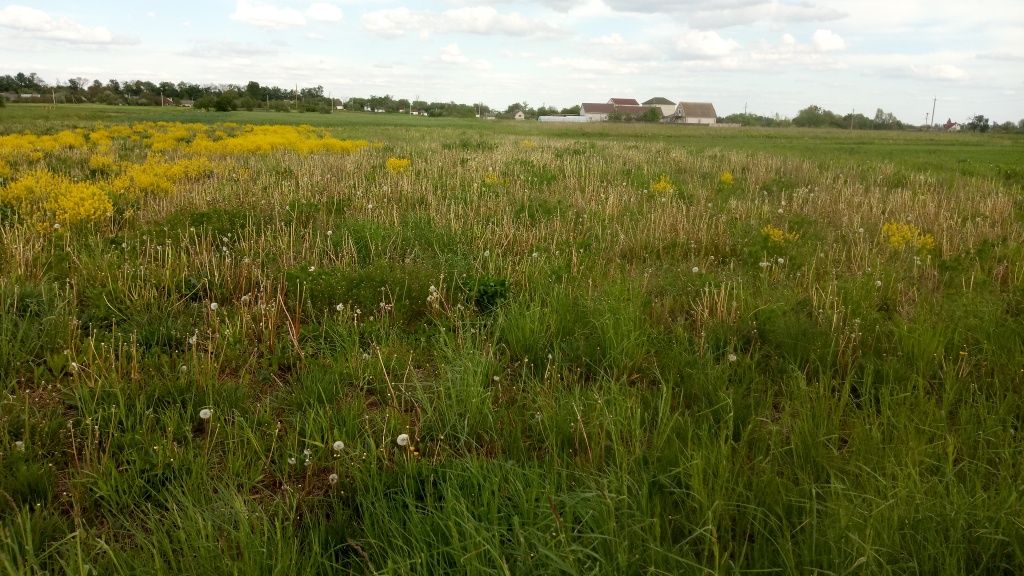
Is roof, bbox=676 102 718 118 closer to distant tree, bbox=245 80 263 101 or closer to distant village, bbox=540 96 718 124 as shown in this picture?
distant village, bbox=540 96 718 124

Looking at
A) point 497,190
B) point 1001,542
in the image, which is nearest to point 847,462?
point 1001,542

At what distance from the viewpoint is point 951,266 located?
5953mm

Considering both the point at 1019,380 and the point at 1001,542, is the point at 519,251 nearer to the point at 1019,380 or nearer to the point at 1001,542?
the point at 1019,380

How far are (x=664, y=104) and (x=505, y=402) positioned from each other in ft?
475

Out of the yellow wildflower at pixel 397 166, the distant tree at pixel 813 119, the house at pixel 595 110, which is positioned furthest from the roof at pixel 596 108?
the yellow wildflower at pixel 397 166

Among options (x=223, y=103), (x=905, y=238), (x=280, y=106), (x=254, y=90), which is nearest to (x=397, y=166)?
(x=905, y=238)

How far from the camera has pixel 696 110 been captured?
121125mm

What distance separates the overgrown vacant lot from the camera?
2273mm

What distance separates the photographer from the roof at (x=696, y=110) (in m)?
120

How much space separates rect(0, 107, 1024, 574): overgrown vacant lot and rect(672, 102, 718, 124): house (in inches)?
4733

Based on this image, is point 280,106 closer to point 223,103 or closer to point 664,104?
point 223,103

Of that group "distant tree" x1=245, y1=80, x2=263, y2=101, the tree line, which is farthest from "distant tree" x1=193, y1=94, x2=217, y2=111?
"distant tree" x1=245, y1=80, x2=263, y2=101

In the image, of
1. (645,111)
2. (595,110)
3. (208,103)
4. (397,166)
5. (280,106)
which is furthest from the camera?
(595,110)

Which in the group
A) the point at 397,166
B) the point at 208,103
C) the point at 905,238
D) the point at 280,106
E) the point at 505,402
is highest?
the point at 280,106
